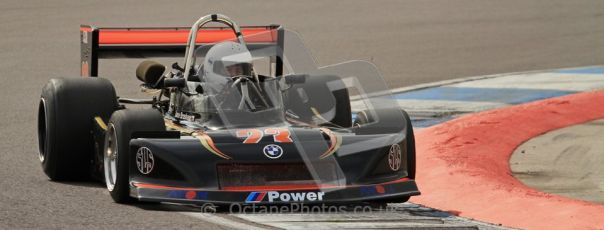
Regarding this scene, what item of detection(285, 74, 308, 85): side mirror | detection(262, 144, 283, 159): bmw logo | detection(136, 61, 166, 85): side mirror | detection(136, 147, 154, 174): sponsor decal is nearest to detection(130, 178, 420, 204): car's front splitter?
detection(136, 147, 154, 174): sponsor decal

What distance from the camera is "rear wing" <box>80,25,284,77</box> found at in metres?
11.2

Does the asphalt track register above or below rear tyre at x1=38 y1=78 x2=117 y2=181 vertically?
below

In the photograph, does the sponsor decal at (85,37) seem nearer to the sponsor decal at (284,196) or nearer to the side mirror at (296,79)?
the side mirror at (296,79)

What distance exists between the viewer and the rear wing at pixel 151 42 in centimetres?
1121

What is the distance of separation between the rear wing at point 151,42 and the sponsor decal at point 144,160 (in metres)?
2.73

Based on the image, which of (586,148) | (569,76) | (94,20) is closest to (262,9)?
(94,20)

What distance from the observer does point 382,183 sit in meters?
8.70

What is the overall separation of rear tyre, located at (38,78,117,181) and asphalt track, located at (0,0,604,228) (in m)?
0.21

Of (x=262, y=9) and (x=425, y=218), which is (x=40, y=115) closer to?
(x=425, y=218)

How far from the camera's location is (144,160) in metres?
8.53

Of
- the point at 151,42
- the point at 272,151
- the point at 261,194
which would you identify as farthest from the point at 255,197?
the point at 151,42

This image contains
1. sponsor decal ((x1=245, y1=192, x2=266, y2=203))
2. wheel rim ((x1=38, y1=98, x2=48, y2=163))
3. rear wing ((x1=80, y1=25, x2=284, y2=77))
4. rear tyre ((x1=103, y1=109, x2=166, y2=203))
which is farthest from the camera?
rear wing ((x1=80, y1=25, x2=284, y2=77))

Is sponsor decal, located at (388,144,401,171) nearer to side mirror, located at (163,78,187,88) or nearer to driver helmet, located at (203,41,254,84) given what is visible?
driver helmet, located at (203,41,254,84)

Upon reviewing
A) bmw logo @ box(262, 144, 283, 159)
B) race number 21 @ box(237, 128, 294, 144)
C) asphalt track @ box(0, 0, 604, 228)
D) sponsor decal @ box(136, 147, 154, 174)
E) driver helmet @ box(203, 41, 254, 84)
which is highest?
driver helmet @ box(203, 41, 254, 84)
